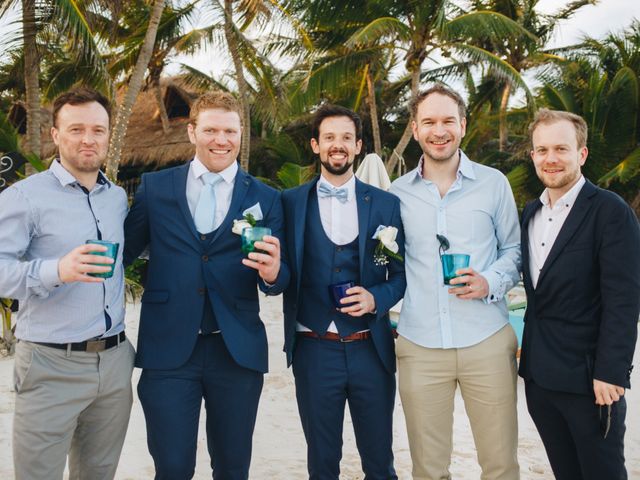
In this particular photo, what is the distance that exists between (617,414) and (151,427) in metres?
2.29

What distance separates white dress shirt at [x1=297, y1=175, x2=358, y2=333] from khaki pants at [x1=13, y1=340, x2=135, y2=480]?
1.07 meters

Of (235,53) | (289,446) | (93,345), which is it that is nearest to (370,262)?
Answer: (93,345)

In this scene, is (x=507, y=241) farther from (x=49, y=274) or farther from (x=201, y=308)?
(x=49, y=274)

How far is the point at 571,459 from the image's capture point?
9.59 ft

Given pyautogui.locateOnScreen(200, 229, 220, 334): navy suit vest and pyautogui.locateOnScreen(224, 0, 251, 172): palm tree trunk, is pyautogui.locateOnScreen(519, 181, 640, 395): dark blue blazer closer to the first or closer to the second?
pyautogui.locateOnScreen(200, 229, 220, 334): navy suit vest

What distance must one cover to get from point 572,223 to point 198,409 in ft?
7.03

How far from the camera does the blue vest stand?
325cm

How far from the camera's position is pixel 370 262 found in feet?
10.9

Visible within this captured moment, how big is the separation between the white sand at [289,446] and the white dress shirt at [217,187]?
2.22 m

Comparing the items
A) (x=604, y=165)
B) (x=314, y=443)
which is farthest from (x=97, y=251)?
(x=604, y=165)

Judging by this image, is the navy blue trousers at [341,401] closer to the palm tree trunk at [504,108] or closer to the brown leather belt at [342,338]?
the brown leather belt at [342,338]

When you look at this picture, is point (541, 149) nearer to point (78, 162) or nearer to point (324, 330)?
point (324, 330)

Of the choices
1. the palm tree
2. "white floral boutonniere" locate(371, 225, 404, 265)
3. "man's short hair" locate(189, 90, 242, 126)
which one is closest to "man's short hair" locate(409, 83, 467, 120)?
"white floral boutonniere" locate(371, 225, 404, 265)

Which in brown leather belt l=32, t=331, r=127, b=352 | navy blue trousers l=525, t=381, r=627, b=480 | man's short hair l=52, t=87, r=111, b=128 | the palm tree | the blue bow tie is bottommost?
navy blue trousers l=525, t=381, r=627, b=480
